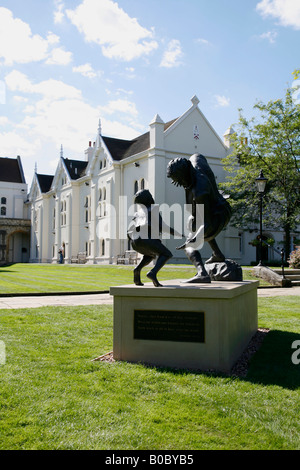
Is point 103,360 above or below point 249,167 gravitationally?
below

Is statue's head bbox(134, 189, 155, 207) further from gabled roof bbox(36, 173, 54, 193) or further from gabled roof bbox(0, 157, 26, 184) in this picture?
gabled roof bbox(0, 157, 26, 184)

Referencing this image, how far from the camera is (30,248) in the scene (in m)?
70.5

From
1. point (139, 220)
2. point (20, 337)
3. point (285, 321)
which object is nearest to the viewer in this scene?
point (139, 220)

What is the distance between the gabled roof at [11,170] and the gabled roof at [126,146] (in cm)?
3734

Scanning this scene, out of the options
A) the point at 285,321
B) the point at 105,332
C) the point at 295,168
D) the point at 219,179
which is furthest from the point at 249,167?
the point at 105,332

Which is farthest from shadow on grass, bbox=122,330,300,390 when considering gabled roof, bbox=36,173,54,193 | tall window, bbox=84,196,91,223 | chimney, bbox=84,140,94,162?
gabled roof, bbox=36,173,54,193

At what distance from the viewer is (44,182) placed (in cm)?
6675

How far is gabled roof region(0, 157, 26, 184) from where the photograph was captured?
248 feet

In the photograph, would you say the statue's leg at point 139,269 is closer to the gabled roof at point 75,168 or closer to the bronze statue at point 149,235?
the bronze statue at point 149,235

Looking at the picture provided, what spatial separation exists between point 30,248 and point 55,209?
1454cm

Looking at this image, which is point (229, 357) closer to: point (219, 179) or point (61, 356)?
point (61, 356)

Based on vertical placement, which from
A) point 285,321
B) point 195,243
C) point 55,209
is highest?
point 55,209

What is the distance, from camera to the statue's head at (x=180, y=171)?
21.0 ft

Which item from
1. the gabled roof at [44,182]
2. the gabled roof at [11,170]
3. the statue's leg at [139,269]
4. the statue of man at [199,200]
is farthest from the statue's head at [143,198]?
the gabled roof at [11,170]
